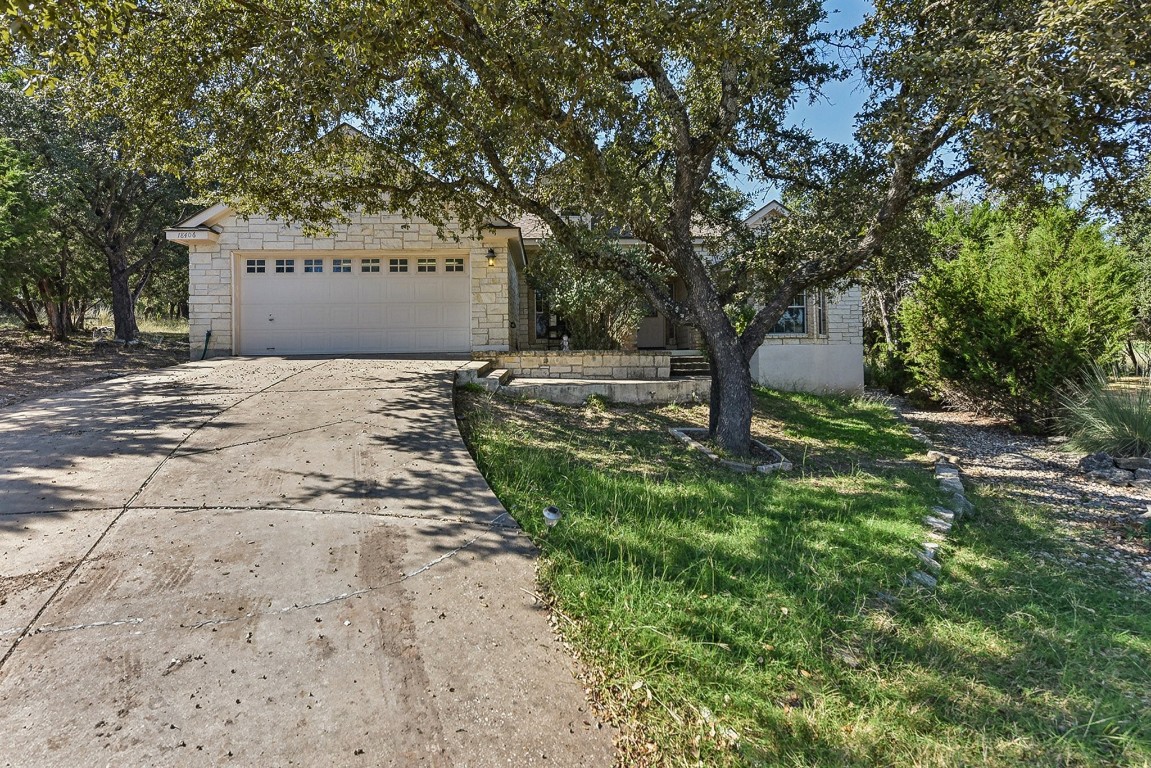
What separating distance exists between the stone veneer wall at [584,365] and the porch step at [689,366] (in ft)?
1.80

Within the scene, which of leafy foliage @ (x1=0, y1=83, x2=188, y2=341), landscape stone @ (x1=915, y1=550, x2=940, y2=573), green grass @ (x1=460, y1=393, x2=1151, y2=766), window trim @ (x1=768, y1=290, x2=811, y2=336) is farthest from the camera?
window trim @ (x1=768, y1=290, x2=811, y2=336)

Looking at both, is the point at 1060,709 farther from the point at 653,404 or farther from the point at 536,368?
the point at 536,368

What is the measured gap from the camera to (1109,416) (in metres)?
8.03

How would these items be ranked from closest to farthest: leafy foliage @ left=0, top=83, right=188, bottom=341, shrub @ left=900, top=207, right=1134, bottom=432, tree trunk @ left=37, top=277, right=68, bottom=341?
shrub @ left=900, top=207, right=1134, bottom=432 → leafy foliage @ left=0, top=83, right=188, bottom=341 → tree trunk @ left=37, top=277, right=68, bottom=341

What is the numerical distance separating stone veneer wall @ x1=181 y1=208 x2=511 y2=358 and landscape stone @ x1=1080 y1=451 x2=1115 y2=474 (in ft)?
31.7

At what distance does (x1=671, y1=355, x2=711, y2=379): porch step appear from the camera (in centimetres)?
1130

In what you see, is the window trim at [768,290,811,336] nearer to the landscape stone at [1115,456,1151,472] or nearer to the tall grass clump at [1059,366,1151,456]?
the tall grass clump at [1059,366,1151,456]

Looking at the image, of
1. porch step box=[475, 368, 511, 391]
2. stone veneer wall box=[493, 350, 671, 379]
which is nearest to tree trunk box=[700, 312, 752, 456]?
stone veneer wall box=[493, 350, 671, 379]

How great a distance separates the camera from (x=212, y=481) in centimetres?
420

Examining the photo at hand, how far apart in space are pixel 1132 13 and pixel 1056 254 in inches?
276

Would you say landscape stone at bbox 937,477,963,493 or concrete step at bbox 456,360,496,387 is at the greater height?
concrete step at bbox 456,360,496,387

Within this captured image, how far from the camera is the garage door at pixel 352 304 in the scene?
1261cm

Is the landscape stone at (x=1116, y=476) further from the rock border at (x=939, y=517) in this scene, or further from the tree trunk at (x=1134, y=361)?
the tree trunk at (x=1134, y=361)

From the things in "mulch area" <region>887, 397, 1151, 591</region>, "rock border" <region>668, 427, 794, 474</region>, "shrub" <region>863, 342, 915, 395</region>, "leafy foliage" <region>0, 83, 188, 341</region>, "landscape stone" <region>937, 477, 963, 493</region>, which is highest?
"leafy foliage" <region>0, 83, 188, 341</region>
